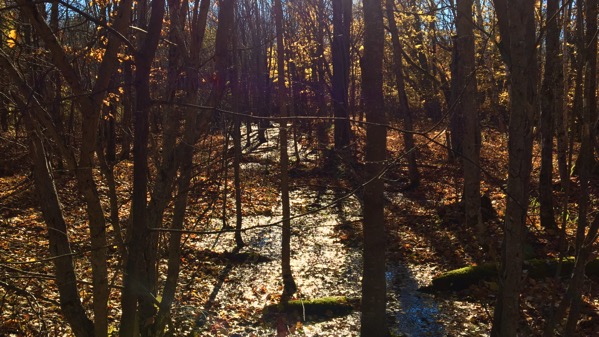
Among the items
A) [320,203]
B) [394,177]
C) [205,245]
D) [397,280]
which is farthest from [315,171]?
[397,280]

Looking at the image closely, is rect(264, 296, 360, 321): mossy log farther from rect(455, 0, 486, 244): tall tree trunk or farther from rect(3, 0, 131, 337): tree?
rect(3, 0, 131, 337): tree

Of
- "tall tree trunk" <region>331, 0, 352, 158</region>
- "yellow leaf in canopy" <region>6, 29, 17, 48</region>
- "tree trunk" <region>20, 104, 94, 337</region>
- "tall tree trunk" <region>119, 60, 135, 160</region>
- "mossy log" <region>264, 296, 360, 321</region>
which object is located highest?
"tall tree trunk" <region>331, 0, 352, 158</region>

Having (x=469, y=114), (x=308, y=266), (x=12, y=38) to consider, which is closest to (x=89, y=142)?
(x=12, y=38)

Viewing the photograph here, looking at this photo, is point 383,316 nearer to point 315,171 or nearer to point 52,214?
point 52,214

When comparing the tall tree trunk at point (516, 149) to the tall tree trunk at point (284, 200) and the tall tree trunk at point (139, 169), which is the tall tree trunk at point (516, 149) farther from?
the tall tree trunk at point (284, 200)

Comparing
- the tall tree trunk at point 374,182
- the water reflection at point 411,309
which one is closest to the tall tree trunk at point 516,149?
the tall tree trunk at point 374,182

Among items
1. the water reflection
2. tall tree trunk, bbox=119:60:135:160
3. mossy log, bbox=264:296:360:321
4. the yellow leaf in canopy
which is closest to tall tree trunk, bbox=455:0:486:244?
the water reflection

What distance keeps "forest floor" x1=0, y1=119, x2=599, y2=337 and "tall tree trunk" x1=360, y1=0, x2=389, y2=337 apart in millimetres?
385

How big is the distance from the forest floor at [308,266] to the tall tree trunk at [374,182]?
0.38 meters

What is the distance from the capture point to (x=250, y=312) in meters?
8.50

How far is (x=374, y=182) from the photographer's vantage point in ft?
21.8

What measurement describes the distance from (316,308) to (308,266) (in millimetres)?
2449

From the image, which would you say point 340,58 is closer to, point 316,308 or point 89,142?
point 316,308

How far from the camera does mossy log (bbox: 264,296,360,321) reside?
8367 millimetres
